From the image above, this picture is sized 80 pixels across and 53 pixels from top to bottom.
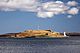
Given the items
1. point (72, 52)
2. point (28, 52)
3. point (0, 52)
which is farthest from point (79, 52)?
point (0, 52)

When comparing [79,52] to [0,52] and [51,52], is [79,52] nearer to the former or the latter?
[51,52]

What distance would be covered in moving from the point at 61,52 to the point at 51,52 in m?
3.02

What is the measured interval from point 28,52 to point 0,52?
7938mm

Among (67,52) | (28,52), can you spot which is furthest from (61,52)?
(28,52)

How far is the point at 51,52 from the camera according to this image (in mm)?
99688

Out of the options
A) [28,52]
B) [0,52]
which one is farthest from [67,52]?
[0,52]

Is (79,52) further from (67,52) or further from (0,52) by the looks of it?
(0,52)

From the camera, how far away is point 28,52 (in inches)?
4033

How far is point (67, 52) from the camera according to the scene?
324 ft

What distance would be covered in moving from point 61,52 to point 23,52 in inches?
433

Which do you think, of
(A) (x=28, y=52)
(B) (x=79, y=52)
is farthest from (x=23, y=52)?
(B) (x=79, y=52)

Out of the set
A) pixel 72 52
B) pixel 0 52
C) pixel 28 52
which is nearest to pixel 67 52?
pixel 72 52

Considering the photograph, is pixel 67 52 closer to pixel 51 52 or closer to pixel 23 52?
pixel 51 52

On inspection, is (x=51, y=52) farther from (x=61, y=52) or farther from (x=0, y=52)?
(x=0, y=52)
